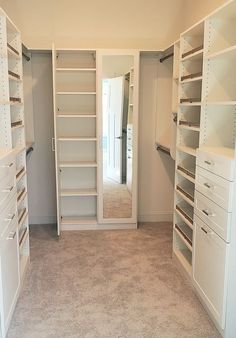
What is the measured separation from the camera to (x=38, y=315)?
96.5 inches

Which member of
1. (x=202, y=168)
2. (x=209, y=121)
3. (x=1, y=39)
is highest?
(x=1, y=39)

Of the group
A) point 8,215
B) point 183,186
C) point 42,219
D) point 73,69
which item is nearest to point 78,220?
point 42,219

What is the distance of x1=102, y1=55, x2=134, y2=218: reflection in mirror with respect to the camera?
386 centimetres

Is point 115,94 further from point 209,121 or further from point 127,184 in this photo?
A: point 209,121

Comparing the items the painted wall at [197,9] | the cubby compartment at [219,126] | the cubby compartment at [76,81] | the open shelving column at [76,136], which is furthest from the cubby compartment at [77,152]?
the cubby compartment at [219,126]

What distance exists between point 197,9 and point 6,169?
2.67m

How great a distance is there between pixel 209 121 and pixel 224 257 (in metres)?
0.99

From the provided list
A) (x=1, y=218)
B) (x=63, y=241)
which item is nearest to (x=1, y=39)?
(x=1, y=218)

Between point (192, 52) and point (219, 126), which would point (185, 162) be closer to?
point (219, 126)

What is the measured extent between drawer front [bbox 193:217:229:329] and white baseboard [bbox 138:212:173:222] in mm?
1795

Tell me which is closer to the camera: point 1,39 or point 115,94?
point 1,39

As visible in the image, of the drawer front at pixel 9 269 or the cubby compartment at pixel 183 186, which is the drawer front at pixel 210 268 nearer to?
the cubby compartment at pixel 183 186

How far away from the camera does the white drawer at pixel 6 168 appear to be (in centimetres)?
211

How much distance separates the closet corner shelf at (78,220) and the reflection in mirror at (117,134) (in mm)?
194
